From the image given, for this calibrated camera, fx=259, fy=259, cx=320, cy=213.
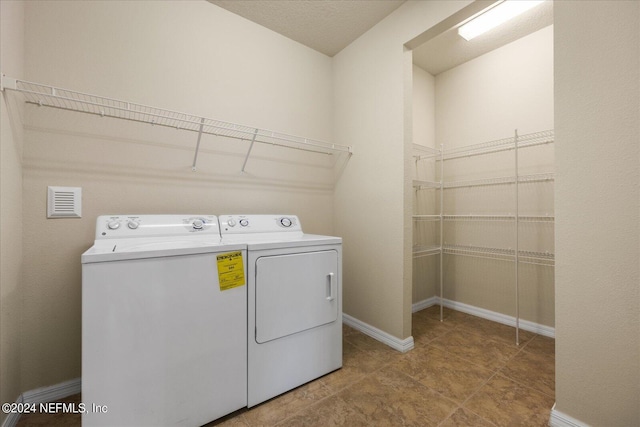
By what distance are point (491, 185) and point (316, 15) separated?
7.05 ft

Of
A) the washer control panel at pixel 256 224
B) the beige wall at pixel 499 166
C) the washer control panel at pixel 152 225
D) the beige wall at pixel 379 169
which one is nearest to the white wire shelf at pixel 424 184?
the beige wall at pixel 499 166

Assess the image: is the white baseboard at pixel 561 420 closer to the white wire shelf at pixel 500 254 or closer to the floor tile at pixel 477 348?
the floor tile at pixel 477 348

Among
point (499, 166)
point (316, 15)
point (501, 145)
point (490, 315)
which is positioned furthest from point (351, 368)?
point (316, 15)

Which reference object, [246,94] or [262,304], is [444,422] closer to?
[262,304]

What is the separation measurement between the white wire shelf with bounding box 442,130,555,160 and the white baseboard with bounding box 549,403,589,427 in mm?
1862

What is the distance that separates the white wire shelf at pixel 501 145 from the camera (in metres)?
2.13

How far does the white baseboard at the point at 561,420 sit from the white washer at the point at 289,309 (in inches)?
42.4

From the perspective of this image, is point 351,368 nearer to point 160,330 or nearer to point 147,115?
point 160,330

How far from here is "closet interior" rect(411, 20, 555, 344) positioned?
2.18 m

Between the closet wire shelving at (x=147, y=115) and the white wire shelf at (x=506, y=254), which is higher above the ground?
the closet wire shelving at (x=147, y=115)

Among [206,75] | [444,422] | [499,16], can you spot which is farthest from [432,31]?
[444,422]

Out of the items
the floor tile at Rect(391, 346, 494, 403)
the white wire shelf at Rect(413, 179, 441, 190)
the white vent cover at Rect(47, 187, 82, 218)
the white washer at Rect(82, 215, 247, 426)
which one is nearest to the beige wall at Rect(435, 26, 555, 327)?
the white wire shelf at Rect(413, 179, 441, 190)

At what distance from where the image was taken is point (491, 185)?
8.14 feet

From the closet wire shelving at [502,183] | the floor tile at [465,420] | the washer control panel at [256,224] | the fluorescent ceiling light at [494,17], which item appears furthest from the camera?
the closet wire shelving at [502,183]
